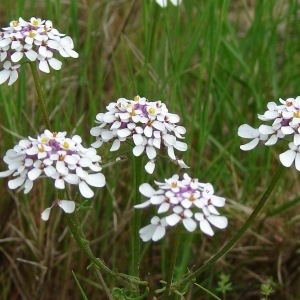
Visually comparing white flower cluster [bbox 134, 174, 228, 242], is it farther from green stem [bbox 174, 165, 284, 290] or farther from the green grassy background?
the green grassy background

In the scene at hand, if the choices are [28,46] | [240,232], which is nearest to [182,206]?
[240,232]

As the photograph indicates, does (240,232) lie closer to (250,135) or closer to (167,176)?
(250,135)

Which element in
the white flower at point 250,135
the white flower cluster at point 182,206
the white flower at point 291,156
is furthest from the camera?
the white flower at point 250,135

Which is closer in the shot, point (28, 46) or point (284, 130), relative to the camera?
point (284, 130)

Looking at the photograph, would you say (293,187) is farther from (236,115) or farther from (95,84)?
(95,84)

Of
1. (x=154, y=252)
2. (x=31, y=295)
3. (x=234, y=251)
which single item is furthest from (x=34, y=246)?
(x=234, y=251)

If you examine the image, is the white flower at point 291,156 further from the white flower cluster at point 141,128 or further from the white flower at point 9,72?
the white flower at point 9,72

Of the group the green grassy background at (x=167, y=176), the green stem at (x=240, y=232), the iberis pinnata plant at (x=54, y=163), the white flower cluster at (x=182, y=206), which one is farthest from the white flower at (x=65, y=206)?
the green grassy background at (x=167, y=176)
